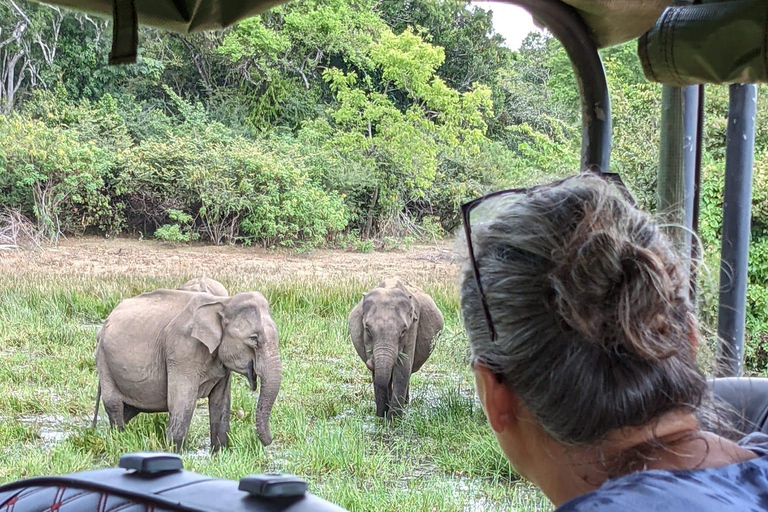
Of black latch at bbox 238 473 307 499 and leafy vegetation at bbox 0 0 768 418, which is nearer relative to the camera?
black latch at bbox 238 473 307 499

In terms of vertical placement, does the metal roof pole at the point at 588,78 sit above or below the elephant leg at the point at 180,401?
above

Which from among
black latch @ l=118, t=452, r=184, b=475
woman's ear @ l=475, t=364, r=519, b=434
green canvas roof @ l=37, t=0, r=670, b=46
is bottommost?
black latch @ l=118, t=452, r=184, b=475

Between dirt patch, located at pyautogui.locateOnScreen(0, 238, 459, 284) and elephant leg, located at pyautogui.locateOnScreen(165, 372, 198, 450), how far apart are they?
213 cm

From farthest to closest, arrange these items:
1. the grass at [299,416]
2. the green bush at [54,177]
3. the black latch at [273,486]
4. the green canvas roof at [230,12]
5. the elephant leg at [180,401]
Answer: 1. the green bush at [54,177]
2. the elephant leg at [180,401]
3. the grass at [299,416]
4. the green canvas roof at [230,12]
5. the black latch at [273,486]

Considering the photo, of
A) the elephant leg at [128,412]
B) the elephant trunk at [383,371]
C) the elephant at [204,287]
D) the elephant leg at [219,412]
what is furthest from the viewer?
the elephant at [204,287]

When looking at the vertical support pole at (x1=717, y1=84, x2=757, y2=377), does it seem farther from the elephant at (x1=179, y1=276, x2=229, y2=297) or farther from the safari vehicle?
the elephant at (x1=179, y1=276, x2=229, y2=297)

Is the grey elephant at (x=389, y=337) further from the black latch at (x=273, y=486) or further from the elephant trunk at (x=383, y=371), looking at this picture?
the black latch at (x=273, y=486)

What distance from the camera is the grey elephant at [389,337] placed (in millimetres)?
3533

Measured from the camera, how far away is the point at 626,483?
426 millimetres

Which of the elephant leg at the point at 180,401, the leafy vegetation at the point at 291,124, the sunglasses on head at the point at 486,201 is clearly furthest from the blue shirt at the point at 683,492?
the leafy vegetation at the point at 291,124

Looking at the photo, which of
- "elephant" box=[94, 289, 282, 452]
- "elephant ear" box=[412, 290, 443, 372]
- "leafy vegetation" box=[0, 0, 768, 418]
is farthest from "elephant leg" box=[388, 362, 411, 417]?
"leafy vegetation" box=[0, 0, 768, 418]

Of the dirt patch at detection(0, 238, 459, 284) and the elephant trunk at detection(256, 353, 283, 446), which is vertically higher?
the dirt patch at detection(0, 238, 459, 284)

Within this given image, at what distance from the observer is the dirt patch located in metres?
4.95

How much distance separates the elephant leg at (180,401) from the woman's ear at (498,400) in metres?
2.53
